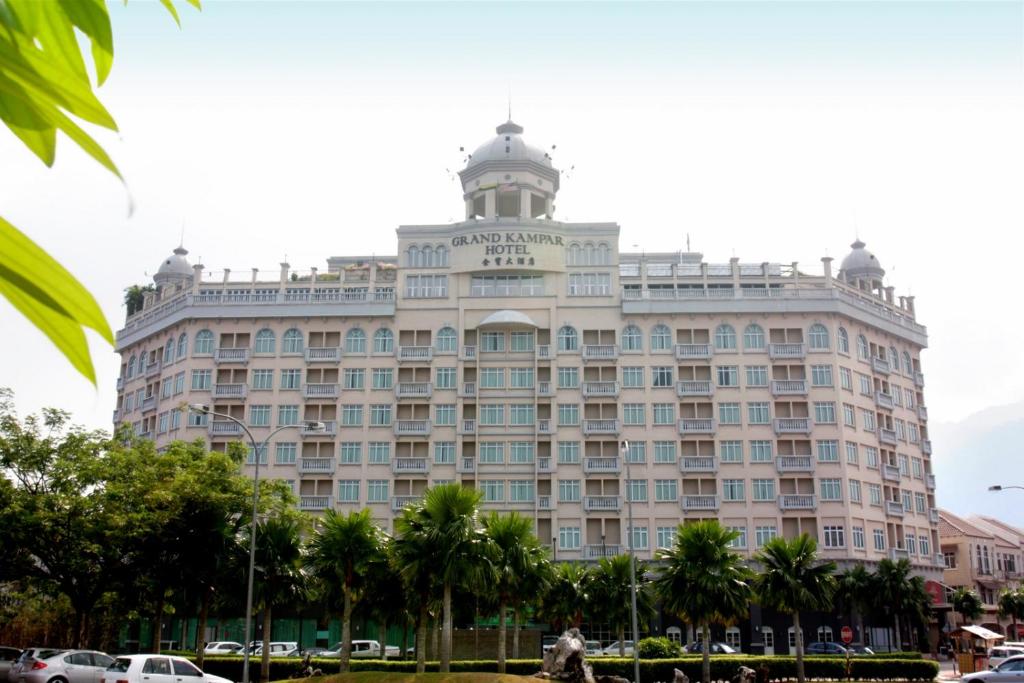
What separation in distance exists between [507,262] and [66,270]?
7266 cm

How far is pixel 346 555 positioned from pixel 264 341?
122 ft

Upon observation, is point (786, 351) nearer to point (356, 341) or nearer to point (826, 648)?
point (826, 648)

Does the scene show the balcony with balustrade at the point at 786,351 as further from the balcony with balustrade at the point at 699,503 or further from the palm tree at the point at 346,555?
the palm tree at the point at 346,555

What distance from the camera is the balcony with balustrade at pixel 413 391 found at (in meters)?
72.9

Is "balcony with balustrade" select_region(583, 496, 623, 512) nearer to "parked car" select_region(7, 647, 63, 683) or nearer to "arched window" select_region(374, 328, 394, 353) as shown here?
"arched window" select_region(374, 328, 394, 353)

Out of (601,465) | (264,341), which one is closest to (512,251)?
(601,465)

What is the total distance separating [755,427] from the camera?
71750 mm

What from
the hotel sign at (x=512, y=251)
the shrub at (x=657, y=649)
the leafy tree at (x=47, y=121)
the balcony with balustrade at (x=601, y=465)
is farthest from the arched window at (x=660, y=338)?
the leafy tree at (x=47, y=121)

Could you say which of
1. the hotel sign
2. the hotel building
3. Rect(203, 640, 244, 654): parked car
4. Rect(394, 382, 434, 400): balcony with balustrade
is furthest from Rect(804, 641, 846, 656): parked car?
Rect(203, 640, 244, 654): parked car

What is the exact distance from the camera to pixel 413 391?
7294 cm

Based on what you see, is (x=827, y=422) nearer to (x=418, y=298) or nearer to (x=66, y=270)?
(x=418, y=298)

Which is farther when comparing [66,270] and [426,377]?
[426,377]

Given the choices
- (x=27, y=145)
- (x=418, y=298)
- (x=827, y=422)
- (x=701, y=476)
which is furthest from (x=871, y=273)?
(x=27, y=145)

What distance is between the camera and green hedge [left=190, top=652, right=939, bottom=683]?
4575 cm
